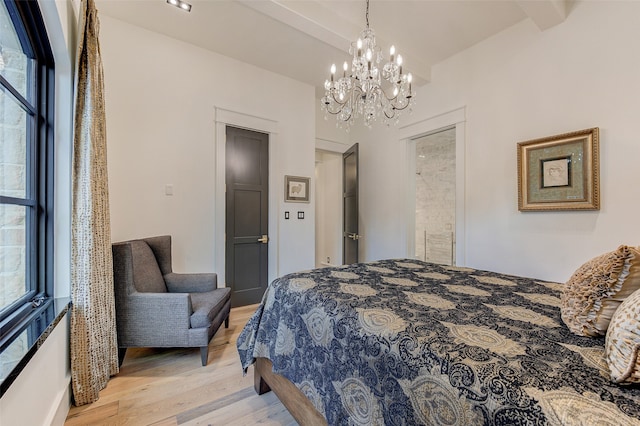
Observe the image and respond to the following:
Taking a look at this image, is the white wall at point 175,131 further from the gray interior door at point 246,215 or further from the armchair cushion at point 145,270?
the armchair cushion at point 145,270

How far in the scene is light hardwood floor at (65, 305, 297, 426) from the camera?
1.54 metres

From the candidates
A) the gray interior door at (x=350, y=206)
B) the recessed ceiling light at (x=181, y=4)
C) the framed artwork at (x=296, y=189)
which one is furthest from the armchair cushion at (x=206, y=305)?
the recessed ceiling light at (x=181, y=4)

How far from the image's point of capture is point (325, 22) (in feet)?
8.50

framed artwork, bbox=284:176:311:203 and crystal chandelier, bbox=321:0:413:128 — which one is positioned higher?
crystal chandelier, bbox=321:0:413:128

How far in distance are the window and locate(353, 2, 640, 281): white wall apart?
11.9 feet

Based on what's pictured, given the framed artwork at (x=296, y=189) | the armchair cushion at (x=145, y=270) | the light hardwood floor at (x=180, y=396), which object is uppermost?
the framed artwork at (x=296, y=189)

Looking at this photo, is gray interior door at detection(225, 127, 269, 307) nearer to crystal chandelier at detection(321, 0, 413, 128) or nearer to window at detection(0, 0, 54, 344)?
crystal chandelier at detection(321, 0, 413, 128)

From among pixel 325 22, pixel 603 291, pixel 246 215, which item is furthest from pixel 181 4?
pixel 603 291

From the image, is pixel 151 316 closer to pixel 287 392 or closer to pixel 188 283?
pixel 188 283

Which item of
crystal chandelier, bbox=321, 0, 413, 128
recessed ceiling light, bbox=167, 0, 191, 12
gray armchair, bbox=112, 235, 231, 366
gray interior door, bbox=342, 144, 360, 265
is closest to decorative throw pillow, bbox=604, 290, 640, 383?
crystal chandelier, bbox=321, 0, 413, 128

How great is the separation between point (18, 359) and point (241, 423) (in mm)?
1068

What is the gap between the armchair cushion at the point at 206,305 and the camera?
2.08 m

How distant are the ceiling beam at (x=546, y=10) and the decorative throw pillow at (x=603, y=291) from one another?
236cm

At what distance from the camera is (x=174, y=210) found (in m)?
3.01
